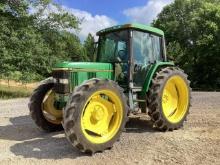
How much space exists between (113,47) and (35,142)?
8.82ft

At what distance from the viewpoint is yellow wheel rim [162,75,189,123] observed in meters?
8.63

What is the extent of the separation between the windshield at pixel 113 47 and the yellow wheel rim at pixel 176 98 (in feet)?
4.21

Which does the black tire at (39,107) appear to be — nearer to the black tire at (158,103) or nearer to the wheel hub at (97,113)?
the wheel hub at (97,113)

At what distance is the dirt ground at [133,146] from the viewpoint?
614 centimetres

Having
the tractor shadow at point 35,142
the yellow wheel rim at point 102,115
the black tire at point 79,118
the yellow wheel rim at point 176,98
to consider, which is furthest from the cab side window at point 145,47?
the tractor shadow at point 35,142

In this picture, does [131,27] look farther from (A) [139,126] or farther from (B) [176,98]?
(A) [139,126]

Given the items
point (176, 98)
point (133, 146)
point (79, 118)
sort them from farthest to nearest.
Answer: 1. point (176, 98)
2. point (133, 146)
3. point (79, 118)

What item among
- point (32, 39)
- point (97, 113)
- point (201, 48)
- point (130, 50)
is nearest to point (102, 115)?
point (97, 113)

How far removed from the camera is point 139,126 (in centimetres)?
868

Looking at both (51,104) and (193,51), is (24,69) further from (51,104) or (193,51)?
(193,51)

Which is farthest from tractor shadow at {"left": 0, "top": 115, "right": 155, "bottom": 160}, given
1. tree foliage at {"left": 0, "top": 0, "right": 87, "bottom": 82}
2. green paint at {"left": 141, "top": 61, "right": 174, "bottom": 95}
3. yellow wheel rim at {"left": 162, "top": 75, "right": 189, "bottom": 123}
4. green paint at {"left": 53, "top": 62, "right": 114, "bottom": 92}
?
tree foliage at {"left": 0, "top": 0, "right": 87, "bottom": 82}

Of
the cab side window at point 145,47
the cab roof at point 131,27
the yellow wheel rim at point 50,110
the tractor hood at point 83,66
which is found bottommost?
the yellow wheel rim at point 50,110

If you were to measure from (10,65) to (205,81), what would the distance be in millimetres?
19473

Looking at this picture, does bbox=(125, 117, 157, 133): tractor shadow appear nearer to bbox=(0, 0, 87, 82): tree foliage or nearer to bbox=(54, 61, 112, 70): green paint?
bbox=(54, 61, 112, 70): green paint
